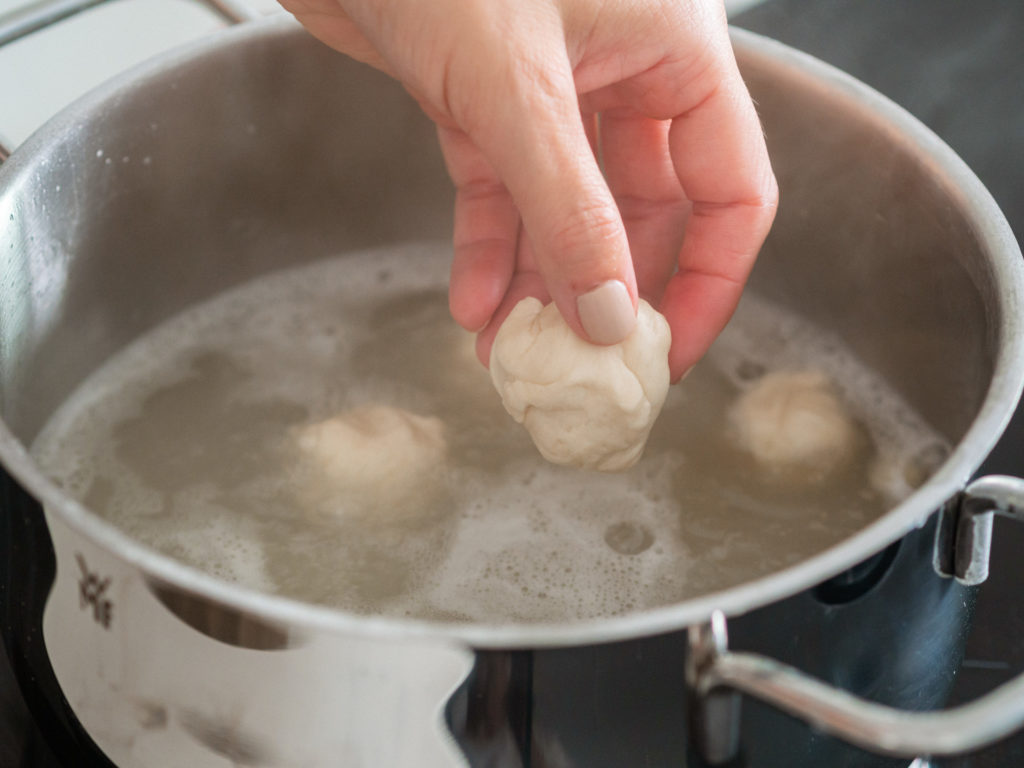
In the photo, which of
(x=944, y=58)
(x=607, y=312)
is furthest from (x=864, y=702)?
(x=944, y=58)

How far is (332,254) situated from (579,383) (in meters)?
0.46

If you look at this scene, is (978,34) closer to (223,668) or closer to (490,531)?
(490,531)

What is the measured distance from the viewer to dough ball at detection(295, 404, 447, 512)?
0.88 meters

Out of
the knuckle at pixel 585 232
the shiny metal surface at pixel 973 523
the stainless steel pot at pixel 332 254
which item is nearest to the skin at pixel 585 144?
the knuckle at pixel 585 232

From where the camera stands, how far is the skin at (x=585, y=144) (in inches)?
24.7

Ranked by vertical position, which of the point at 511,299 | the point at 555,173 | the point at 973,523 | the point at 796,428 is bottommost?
the point at 796,428

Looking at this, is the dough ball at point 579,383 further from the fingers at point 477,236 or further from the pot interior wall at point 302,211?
the pot interior wall at point 302,211

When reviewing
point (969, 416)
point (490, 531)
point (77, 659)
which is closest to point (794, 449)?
point (969, 416)

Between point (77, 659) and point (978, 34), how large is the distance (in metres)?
1.07

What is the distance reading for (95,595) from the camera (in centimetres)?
53

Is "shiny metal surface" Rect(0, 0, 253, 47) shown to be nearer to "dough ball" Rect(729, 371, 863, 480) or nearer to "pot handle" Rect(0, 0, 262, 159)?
"pot handle" Rect(0, 0, 262, 159)

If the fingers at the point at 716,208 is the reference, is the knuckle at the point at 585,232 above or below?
above

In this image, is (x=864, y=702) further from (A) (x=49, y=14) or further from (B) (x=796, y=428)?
(A) (x=49, y=14)

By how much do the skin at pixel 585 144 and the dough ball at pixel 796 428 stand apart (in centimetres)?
11
